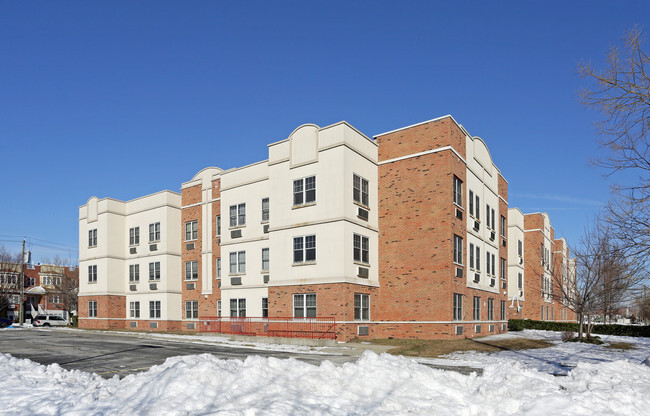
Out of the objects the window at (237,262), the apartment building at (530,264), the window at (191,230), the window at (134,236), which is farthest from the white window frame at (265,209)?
the apartment building at (530,264)

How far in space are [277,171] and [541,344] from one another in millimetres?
17300

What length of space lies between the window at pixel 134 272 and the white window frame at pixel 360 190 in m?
23.5

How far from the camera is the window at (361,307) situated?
91.3 ft

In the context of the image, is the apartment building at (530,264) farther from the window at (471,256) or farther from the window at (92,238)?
the window at (92,238)

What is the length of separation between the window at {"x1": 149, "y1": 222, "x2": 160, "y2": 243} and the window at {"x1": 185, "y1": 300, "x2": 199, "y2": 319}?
589 cm

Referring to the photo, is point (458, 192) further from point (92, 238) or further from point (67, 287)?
point (67, 287)

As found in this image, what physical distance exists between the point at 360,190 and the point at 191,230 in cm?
1767

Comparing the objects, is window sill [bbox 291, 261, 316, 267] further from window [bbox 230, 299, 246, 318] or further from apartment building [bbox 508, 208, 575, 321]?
apartment building [bbox 508, 208, 575, 321]

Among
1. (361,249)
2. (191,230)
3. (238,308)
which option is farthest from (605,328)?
(191,230)

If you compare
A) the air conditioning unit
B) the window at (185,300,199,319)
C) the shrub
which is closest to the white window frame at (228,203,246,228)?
the window at (185,300,199,319)

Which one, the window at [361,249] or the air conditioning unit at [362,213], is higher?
the air conditioning unit at [362,213]

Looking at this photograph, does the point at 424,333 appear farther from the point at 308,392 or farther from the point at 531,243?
the point at 531,243

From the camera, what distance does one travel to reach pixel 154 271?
42031mm

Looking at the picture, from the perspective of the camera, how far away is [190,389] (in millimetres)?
9242
